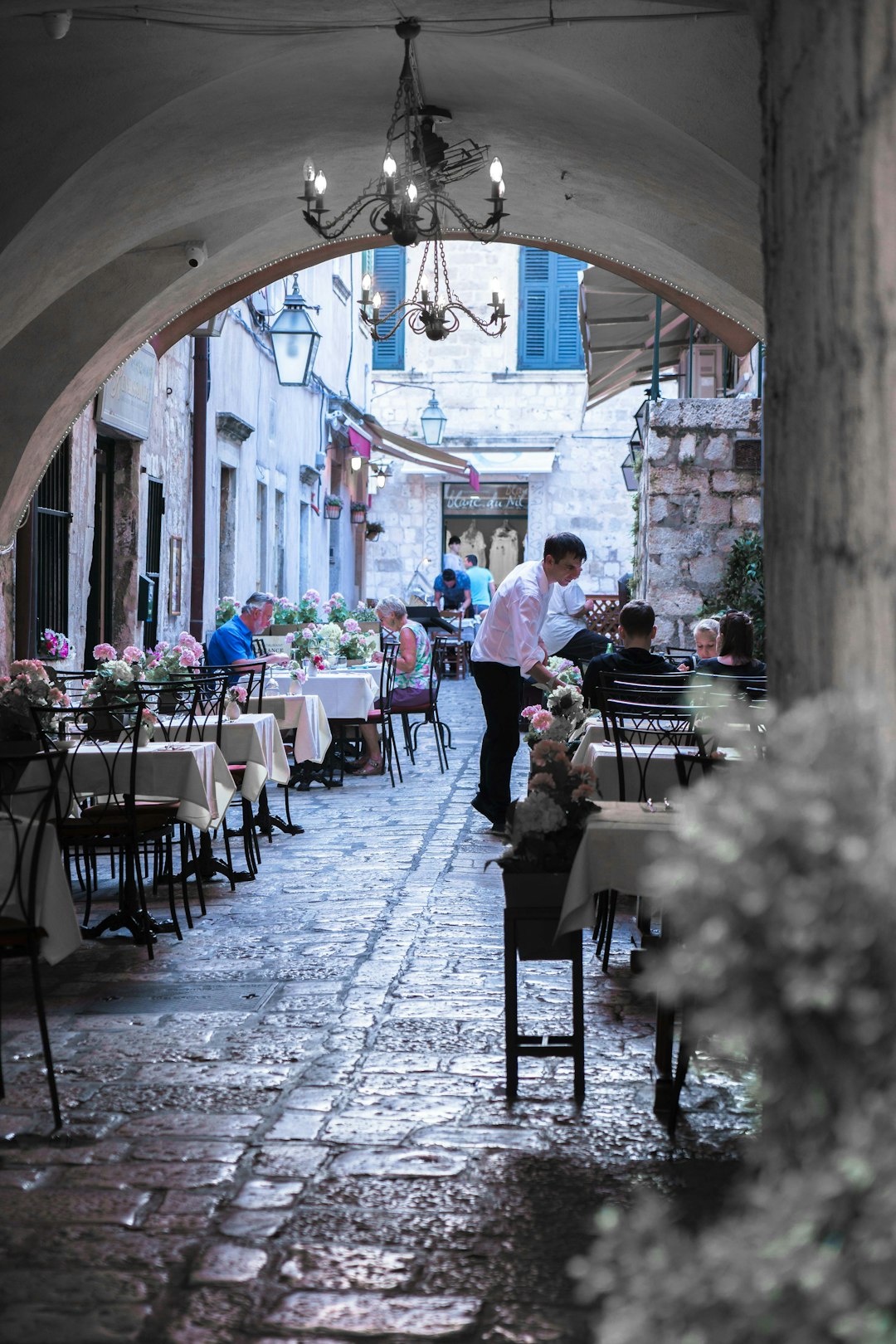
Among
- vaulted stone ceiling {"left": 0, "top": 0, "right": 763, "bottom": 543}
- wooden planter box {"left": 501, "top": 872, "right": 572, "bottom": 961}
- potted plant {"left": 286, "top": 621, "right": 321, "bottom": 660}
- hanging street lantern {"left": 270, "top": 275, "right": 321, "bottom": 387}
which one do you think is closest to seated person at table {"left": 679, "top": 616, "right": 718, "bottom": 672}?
vaulted stone ceiling {"left": 0, "top": 0, "right": 763, "bottom": 543}

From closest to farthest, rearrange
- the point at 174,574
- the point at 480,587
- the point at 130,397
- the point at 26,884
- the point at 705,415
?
the point at 26,884
the point at 130,397
the point at 705,415
the point at 174,574
the point at 480,587

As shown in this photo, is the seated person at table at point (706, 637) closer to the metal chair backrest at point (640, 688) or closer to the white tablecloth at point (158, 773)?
the metal chair backrest at point (640, 688)

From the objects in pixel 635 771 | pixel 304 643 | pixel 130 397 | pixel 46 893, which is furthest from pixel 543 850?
pixel 130 397

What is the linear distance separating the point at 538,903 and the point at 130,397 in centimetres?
789

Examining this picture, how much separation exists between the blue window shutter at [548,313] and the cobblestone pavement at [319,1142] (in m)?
23.1

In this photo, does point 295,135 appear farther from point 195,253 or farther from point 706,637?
point 706,637

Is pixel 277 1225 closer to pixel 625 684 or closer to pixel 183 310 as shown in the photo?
pixel 625 684

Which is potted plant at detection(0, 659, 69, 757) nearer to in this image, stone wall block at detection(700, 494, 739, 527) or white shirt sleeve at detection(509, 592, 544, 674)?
white shirt sleeve at detection(509, 592, 544, 674)

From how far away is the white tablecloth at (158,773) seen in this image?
5660 mm

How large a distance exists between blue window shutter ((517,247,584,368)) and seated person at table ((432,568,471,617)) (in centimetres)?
699

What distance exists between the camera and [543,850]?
383 cm

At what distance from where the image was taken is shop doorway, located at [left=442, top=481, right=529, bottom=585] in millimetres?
29562

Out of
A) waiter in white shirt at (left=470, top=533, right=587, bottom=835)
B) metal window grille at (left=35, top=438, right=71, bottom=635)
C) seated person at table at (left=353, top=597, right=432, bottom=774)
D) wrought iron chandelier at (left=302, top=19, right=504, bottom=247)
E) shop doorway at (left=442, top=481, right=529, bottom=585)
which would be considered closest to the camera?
wrought iron chandelier at (left=302, top=19, right=504, bottom=247)

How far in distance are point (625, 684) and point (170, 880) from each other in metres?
2.03
